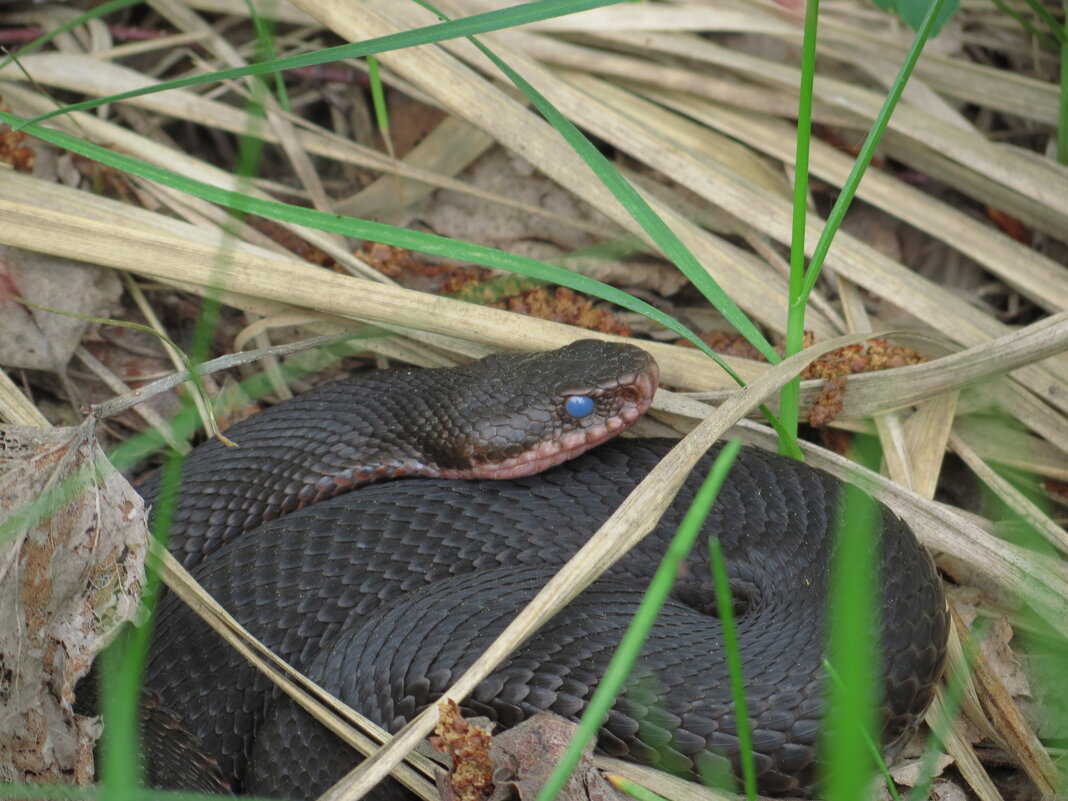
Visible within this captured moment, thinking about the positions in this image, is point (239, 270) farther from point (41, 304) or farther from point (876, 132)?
point (876, 132)

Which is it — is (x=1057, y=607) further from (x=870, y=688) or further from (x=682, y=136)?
(x=682, y=136)

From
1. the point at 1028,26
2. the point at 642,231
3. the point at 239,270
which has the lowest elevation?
the point at 239,270

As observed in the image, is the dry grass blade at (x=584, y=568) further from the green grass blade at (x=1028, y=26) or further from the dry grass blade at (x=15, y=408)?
the green grass blade at (x=1028, y=26)

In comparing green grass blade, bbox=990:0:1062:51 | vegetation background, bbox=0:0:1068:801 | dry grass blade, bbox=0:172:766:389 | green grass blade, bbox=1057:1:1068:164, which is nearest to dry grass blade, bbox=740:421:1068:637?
vegetation background, bbox=0:0:1068:801

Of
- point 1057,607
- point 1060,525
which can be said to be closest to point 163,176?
point 1057,607

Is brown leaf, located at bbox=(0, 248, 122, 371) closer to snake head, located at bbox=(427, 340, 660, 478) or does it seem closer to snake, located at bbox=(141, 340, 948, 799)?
snake, located at bbox=(141, 340, 948, 799)

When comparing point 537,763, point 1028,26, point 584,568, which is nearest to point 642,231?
point 1028,26

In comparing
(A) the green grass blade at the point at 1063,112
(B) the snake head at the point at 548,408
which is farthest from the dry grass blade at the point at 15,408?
(A) the green grass blade at the point at 1063,112
